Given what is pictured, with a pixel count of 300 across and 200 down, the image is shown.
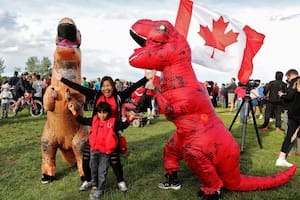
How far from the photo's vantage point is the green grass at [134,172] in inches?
164

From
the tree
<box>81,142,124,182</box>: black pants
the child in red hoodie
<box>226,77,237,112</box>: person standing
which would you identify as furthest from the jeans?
the tree

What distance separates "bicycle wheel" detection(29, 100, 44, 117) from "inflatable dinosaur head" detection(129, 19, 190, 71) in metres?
9.72

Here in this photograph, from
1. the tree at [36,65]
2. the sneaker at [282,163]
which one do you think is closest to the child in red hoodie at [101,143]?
the sneaker at [282,163]

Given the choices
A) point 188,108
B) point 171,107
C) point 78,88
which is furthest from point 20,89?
point 188,108

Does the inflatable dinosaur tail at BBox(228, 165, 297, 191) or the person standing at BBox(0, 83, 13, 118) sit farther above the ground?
the person standing at BBox(0, 83, 13, 118)

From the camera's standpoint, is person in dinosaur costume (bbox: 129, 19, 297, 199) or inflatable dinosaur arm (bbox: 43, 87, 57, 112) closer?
person in dinosaur costume (bbox: 129, 19, 297, 199)

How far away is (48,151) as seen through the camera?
459 centimetres

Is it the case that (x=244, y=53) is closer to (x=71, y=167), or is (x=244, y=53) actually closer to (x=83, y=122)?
(x=83, y=122)

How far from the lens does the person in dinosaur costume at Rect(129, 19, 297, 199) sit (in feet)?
11.8

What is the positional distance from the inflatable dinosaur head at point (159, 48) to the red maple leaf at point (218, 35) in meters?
0.92

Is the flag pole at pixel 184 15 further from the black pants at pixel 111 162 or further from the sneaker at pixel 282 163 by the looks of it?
the sneaker at pixel 282 163

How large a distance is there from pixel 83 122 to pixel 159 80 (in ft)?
3.93

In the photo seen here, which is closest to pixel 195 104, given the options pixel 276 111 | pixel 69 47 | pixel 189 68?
pixel 189 68

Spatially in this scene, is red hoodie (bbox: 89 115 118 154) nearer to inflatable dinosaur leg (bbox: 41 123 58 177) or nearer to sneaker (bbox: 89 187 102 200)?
sneaker (bbox: 89 187 102 200)
